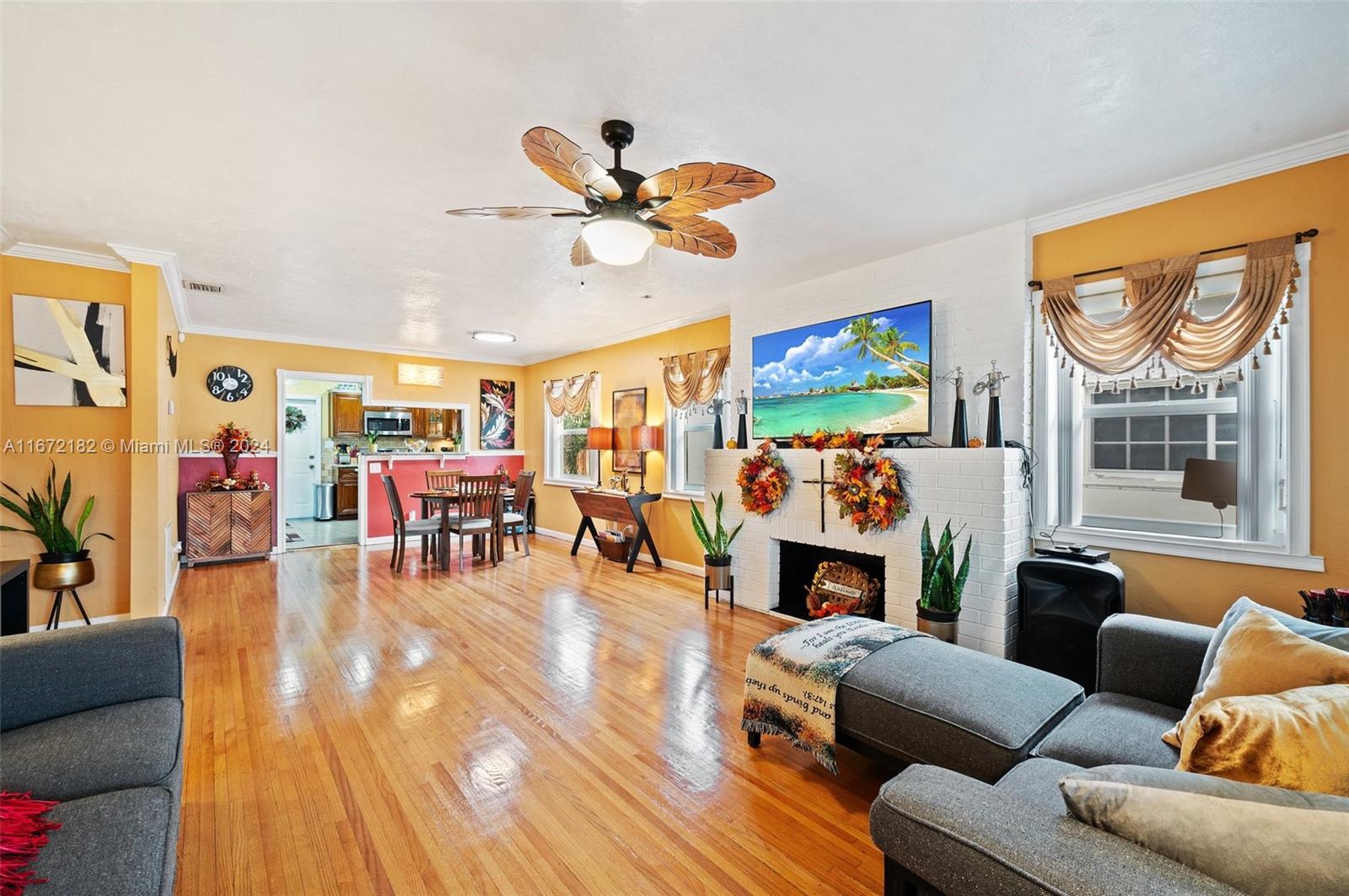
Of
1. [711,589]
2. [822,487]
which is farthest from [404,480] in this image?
[822,487]

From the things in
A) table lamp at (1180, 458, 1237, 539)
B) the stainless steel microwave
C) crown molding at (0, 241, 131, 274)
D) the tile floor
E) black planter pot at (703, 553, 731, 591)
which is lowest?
the tile floor

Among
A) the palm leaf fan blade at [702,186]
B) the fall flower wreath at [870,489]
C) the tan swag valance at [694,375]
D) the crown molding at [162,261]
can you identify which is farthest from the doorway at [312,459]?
the palm leaf fan blade at [702,186]

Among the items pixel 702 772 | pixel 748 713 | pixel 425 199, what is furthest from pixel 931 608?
pixel 425 199

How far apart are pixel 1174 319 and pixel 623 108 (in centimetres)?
267

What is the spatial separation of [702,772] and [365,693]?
1.75 m

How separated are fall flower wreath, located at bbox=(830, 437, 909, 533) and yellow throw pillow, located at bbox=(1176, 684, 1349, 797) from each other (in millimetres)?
2285

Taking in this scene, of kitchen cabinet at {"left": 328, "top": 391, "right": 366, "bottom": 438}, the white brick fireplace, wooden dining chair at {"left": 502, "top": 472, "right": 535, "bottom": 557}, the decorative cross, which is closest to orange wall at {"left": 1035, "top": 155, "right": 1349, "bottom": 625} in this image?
the white brick fireplace

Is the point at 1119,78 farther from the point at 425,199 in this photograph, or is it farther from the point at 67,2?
the point at 67,2

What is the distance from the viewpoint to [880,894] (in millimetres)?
1574

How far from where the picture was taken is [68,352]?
11.8 ft

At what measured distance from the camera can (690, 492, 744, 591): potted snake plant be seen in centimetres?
437

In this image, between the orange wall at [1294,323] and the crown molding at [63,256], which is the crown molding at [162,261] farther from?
the orange wall at [1294,323]

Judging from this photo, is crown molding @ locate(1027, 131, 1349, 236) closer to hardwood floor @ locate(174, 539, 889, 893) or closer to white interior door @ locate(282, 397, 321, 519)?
hardwood floor @ locate(174, 539, 889, 893)

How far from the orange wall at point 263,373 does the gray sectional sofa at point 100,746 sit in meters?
5.26
